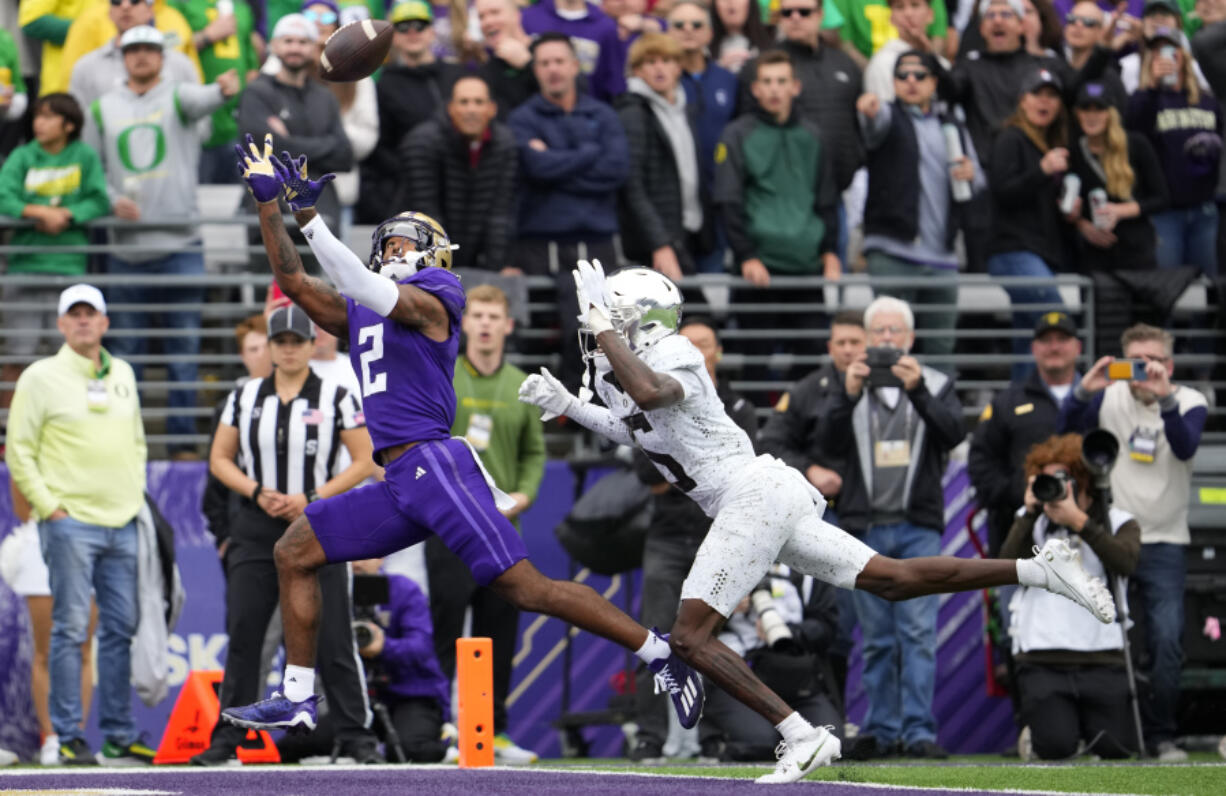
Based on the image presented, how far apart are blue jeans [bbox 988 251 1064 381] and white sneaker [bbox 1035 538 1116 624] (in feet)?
15.6

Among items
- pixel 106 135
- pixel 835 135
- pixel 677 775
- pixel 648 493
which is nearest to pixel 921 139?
pixel 835 135

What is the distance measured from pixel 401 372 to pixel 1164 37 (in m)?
6.74

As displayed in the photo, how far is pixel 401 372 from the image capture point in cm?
729

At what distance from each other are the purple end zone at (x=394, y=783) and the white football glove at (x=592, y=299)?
162cm

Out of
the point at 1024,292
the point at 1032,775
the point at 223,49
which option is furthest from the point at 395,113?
the point at 1032,775

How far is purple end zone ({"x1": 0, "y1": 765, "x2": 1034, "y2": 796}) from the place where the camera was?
253 inches

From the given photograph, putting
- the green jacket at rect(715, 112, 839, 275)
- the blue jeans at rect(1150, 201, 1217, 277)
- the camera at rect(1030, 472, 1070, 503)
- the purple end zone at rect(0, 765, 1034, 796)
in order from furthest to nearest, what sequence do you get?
the blue jeans at rect(1150, 201, 1217, 277) → the green jacket at rect(715, 112, 839, 275) → the camera at rect(1030, 472, 1070, 503) → the purple end zone at rect(0, 765, 1034, 796)

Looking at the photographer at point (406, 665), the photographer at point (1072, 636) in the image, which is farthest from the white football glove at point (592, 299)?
the photographer at point (1072, 636)

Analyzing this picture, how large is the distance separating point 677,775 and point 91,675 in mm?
4433

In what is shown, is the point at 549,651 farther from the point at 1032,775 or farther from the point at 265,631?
the point at 1032,775

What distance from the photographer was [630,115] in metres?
11.8

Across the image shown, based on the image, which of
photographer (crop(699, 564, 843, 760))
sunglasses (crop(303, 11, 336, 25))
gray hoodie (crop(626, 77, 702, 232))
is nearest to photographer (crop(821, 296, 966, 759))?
photographer (crop(699, 564, 843, 760))

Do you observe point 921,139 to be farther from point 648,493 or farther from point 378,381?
point 378,381

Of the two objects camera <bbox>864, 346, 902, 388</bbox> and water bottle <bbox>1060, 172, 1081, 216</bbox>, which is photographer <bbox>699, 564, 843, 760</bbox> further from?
water bottle <bbox>1060, 172, 1081, 216</bbox>
